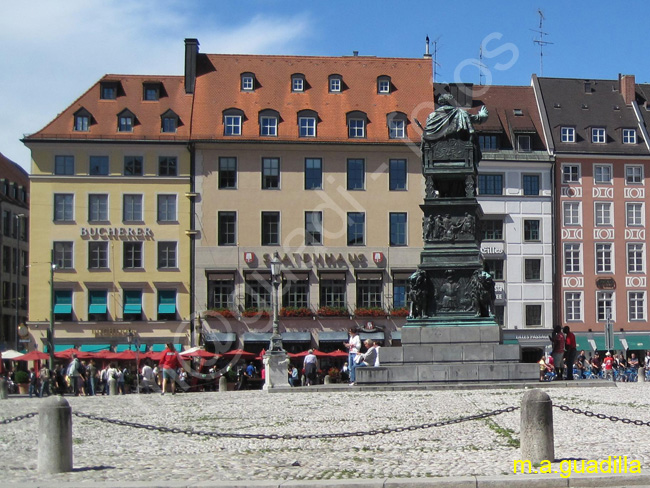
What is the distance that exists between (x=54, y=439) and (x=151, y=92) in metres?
Result: 46.9

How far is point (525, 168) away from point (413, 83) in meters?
7.86

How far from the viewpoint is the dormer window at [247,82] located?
57.6 metres

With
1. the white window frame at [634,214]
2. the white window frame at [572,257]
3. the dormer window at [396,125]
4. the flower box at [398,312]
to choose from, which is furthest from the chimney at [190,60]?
the white window frame at [634,214]

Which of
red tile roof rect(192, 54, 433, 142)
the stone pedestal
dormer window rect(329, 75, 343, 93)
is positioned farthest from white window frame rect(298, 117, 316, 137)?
the stone pedestal

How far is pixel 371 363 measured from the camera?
2825 centimetres

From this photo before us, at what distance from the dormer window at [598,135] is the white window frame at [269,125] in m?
18.5

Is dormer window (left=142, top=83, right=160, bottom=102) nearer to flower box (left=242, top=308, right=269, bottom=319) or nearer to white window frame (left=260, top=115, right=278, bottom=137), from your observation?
white window frame (left=260, top=115, right=278, bottom=137)

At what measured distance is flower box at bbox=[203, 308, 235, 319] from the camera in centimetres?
5372

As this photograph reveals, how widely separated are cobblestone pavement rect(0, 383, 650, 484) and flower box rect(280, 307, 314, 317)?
3197 centimetres

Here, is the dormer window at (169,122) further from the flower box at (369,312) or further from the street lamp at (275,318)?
the street lamp at (275,318)

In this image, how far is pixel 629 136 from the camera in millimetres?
60812

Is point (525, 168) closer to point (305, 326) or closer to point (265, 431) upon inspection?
point (305, 326)

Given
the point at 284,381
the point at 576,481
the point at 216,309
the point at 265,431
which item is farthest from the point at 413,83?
the point at 576,481

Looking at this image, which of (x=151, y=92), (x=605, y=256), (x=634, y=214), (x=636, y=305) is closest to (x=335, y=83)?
(x=151, y=92)
